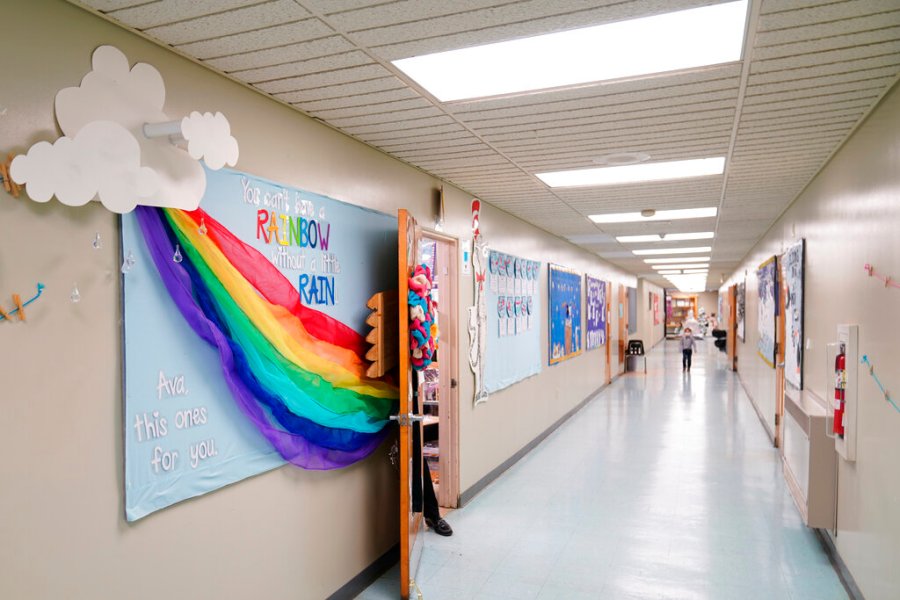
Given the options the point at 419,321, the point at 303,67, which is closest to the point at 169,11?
the point at 303,67

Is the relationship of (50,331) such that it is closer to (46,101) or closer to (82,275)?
(82,275)

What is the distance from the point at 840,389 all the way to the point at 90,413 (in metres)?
3.65

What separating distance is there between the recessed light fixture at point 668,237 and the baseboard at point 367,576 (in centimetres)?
572

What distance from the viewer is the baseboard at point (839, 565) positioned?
10.5 ft

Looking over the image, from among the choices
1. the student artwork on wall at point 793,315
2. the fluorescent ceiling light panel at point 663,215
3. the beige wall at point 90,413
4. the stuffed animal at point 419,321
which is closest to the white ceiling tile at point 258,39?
the beige wall at point 90,413

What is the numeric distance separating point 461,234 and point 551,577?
2627mm

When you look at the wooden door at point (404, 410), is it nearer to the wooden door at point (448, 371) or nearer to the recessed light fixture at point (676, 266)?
the wooden door at point (448, 371)

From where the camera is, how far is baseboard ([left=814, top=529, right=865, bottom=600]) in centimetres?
319

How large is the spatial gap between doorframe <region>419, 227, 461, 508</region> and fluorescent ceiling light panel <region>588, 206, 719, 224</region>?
2.39 meters

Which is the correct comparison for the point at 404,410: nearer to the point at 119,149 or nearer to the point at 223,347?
the point at 223,347

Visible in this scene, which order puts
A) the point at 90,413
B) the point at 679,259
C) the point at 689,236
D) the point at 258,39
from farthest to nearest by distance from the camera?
1. the point at 679,259
2. the point at 689,236
3. the point at 258,39
4. the point at 90,413

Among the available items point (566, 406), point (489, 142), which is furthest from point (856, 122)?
point (566, 406)

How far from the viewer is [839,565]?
3.54m

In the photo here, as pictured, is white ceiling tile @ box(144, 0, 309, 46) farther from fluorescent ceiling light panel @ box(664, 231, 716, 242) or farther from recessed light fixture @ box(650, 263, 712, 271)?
recessed light fixture @ box(650, 263, 712, 271)
